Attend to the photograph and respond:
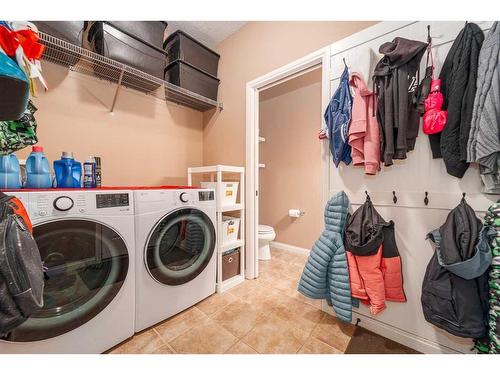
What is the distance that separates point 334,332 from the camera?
1.20 meters

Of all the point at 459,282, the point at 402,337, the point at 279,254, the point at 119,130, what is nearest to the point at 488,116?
the point at 459,282

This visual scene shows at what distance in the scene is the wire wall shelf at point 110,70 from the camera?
4.13ft

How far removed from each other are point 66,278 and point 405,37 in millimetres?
2211

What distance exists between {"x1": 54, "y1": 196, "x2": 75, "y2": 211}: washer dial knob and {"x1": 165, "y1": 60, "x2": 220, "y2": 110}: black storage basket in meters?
1.35

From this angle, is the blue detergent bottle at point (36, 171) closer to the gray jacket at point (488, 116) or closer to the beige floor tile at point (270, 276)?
the beige floor tile at point (270, 276)

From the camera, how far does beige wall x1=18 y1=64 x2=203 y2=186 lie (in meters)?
1.41

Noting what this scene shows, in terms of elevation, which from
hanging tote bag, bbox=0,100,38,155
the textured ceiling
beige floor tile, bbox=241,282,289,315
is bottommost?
beige floor tile, bbox=241,282,289,315

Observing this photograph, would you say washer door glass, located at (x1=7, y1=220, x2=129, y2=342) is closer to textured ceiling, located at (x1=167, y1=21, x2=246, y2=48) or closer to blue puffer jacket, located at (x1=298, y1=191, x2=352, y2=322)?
blue puffer jacket, located at (x1=298, y1=191, x2=352, y2=322)

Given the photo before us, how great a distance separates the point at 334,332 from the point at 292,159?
203 cm

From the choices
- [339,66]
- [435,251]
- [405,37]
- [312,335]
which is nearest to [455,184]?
[435,251]

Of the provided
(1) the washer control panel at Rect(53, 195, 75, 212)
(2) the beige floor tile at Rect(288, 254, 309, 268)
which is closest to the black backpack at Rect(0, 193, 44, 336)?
(1) the washer control panel at Rect(53, 195, 75, 212)

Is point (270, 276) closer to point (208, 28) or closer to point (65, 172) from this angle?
point (65, 172)

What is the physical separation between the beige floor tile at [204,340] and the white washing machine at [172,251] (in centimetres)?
21

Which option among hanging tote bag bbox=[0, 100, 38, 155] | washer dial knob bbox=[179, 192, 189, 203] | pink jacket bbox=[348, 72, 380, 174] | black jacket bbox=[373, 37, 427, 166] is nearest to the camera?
hanging tote bag bbox=[0, 100, 38, 155]
